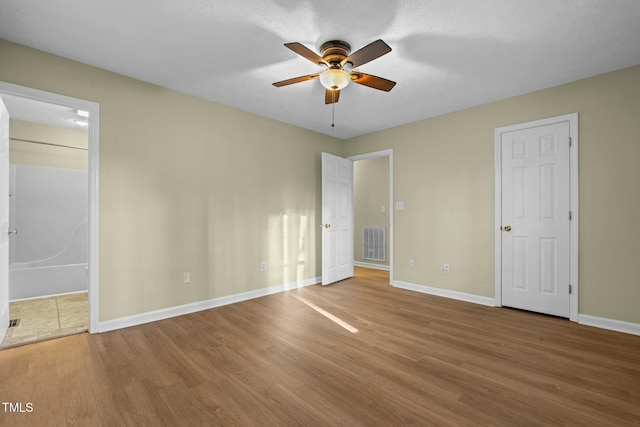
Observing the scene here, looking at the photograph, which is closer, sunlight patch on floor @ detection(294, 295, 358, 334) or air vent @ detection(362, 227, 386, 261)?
sunlight patch on floor @ detection(294, 295, 358, 334)

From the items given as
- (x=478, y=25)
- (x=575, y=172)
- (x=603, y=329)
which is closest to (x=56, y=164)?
(x=478, y=25)

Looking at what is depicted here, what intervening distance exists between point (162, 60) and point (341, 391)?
3.11 metres

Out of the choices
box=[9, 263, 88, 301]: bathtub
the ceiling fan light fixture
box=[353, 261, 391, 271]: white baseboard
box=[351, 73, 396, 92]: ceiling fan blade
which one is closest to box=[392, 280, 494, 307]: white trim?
box=[353, 261, 391, 271]: white baseboard

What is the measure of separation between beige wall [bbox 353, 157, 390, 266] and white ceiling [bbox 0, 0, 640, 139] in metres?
2.99

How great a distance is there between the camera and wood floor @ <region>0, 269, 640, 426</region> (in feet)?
5.41

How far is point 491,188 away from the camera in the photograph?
368 centimetres

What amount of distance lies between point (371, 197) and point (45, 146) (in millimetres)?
5696

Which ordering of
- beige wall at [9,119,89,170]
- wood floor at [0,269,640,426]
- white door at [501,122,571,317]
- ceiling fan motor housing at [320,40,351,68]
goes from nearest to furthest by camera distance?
wood floor at [0,269,640,426] < ceiling fan motor housing at [320,40,351,68] < white door at [501,122,571,317] < beige wall at [9,119,89,170]

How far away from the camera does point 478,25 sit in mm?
2172

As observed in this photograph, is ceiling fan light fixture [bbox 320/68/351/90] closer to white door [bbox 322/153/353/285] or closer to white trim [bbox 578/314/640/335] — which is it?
white door [bbox 322/153/353/285]

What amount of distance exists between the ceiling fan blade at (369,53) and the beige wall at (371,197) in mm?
4074

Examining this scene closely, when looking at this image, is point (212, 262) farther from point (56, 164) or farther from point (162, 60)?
point (56, 164)

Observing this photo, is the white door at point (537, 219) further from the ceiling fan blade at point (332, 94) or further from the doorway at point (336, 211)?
the ceiling fan blade at point (332, 94)

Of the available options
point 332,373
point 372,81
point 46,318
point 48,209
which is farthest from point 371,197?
point 48,209
